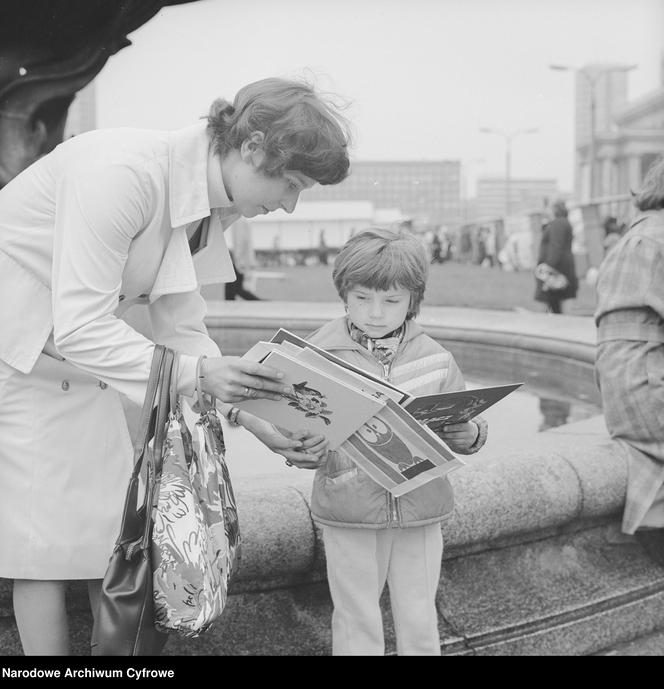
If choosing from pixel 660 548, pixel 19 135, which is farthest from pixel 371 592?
pixel 19 135

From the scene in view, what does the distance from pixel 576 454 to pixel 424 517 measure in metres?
1.07

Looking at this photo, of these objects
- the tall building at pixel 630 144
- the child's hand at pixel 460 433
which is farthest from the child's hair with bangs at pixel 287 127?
the tall building at pixel 630 144

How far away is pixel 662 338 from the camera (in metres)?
3.48

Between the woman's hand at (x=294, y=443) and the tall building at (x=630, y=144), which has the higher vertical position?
the tall building at (x=630, y=144)

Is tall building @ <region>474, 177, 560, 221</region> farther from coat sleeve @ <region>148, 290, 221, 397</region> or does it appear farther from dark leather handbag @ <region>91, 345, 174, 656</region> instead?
dark leather handbag @ <region>91, 345, 174, 656</region>

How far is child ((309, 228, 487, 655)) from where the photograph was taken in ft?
8.28

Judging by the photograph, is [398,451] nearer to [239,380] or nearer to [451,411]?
[451,411]

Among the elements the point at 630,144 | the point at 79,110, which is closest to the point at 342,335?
the point at 79,110

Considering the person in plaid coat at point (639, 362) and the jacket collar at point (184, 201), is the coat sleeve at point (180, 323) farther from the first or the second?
the person in plaid coat at point (639, 362)

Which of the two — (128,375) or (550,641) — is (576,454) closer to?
(550,641)

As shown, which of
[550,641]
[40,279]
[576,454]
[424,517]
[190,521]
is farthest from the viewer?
[576,454]

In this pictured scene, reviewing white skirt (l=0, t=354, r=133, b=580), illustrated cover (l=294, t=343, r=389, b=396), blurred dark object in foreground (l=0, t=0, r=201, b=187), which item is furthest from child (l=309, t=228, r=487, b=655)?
blurred dark object in foreground (l=0, t=0, r=201, b=187)

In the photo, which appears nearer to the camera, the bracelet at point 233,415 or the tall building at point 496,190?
the bracelet at point 233,415

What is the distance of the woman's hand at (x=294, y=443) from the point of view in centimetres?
228
